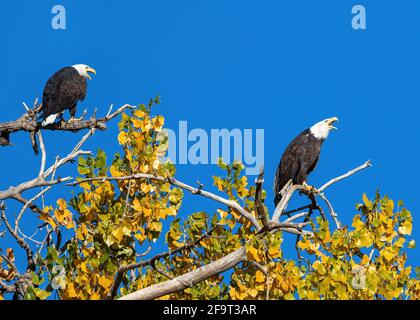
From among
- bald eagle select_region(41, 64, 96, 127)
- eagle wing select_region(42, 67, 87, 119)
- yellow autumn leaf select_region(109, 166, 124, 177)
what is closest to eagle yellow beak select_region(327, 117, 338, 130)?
bald eagle select_region(41, 64, 96, 127)

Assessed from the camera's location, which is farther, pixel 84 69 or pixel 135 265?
pixel 84 69

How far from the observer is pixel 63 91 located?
39.2ft

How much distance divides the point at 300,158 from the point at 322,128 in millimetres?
704

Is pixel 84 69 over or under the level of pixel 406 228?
over

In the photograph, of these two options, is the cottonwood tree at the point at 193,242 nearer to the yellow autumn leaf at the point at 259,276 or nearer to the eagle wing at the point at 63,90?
the yellow autumn leaf at the point at 259,276

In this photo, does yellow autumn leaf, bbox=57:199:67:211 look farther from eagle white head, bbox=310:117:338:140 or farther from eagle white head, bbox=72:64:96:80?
eagle white head, bbox=72:64:96:80

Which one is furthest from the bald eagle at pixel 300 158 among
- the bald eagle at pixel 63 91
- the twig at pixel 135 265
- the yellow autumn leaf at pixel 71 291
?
the yellow autumn leaf at pixel 71 291

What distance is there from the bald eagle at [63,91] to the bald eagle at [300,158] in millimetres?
2882

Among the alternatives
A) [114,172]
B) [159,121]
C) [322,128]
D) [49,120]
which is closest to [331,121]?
[322,128]

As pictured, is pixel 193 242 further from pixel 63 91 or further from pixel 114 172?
pixel 63 91
